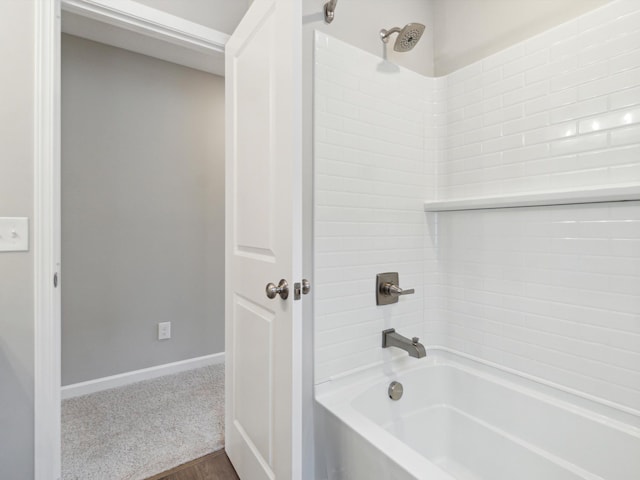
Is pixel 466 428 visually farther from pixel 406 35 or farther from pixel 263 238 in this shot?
pixel 406 35

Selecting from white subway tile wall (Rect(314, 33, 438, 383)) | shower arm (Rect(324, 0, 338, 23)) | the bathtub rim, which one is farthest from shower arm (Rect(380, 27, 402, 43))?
the bathtub rim

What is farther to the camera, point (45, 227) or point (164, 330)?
point (164, 330)

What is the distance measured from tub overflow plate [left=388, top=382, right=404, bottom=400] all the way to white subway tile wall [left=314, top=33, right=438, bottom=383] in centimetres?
12

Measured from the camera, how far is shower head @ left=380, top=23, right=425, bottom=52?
4.53 feet

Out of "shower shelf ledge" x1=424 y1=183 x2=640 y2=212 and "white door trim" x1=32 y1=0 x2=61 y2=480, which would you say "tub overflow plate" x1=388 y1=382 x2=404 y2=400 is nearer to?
"shower shelf ledge" x1=424 y1=183 x2=640 y2=212

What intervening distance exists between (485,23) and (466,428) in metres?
1.92

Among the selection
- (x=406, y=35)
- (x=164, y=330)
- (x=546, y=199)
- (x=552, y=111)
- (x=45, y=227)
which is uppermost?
(x=406, y=35)

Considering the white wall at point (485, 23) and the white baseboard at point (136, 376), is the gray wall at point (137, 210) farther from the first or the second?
the white wall at point (485, 23)

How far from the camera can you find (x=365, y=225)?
4.96 feet

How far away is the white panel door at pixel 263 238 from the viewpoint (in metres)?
1.01

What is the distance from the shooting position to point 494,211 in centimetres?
153

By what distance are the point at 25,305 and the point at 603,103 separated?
88.2 inches

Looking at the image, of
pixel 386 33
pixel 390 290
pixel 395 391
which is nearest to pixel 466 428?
pixel 395 391

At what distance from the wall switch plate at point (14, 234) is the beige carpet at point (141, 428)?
3.58 ft
